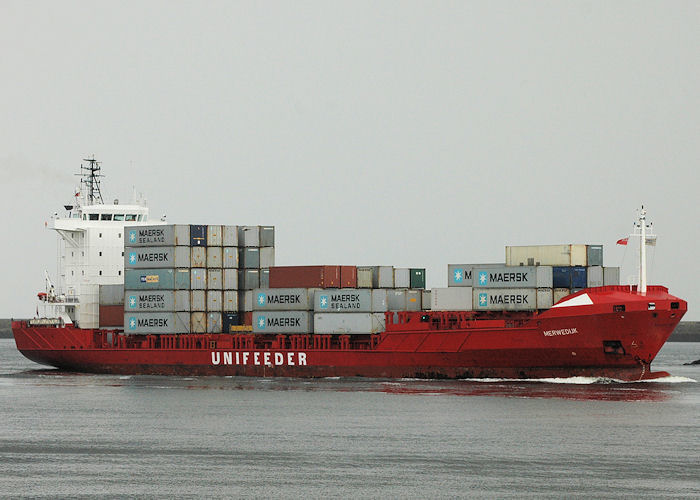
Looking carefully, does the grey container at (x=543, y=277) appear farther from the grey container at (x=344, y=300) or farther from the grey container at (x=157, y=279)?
the grey container at (x=157, y=279)

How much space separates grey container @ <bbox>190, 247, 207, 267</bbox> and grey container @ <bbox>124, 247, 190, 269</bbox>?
213mm

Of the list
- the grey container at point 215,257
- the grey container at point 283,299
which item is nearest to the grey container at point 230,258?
the grey container at point 215,257

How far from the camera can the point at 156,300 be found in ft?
207

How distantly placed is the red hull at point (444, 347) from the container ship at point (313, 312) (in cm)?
6

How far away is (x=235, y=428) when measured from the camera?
136 ft

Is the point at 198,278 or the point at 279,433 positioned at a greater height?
the point at 198,278

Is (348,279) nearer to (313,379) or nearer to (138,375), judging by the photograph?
(313,379)

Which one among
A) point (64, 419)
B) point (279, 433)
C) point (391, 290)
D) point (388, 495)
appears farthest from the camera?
point (391, 290)

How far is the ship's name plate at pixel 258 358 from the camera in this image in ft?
197

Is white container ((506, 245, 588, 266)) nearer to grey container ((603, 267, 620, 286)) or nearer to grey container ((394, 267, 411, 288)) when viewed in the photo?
grey container ((603, 267, 620, 286))

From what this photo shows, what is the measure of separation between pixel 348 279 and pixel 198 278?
8476 millimetres

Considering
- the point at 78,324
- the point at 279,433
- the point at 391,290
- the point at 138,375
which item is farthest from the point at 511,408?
the point at 78,324

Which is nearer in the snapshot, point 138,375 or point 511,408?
point 511,408

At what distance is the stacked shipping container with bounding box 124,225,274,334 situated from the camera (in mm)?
62750
